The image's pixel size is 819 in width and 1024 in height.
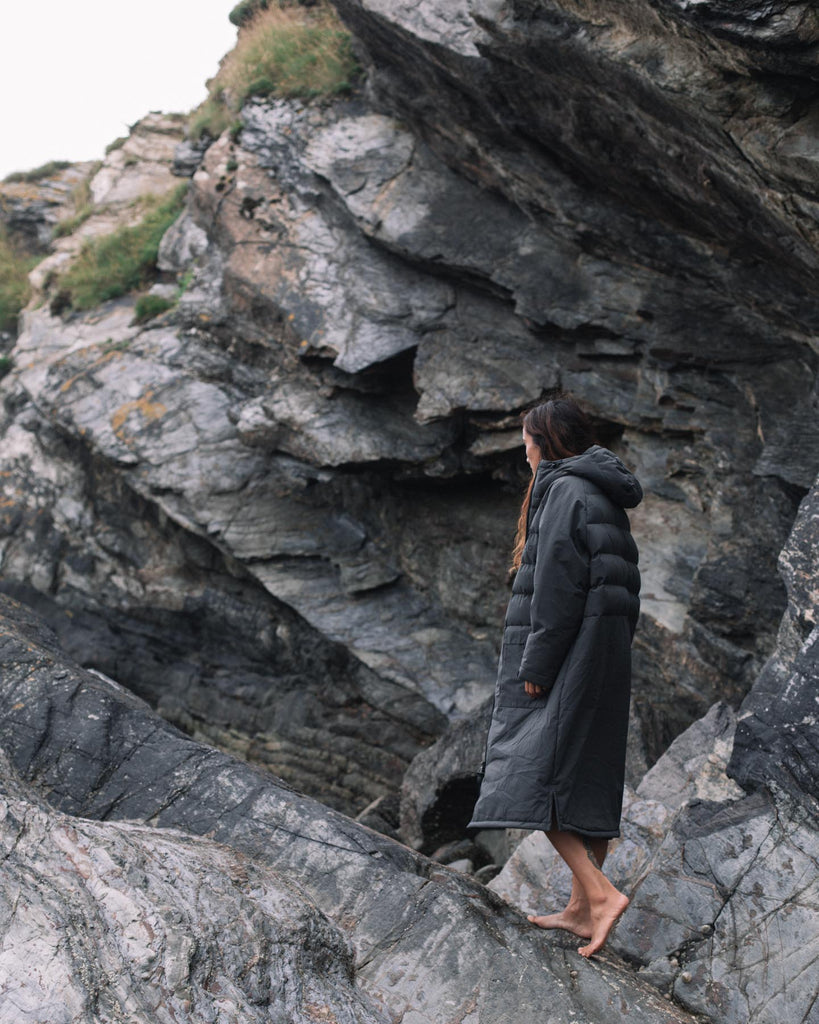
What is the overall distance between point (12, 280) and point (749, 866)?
50.8 ft

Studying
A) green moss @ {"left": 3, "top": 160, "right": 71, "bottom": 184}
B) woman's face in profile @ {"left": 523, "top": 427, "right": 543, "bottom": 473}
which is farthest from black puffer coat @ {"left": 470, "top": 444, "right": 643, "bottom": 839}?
green moss @ {"left": 3, "top": 160, "right": 71, "bottom": 184}

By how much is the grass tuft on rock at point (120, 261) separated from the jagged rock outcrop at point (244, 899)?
928 cm

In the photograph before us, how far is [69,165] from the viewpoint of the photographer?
59.6 ft

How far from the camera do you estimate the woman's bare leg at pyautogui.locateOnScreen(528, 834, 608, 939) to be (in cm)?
343

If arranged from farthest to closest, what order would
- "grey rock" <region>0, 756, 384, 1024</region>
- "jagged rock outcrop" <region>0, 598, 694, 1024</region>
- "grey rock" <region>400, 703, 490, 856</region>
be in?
1. "grey rock" <region>400, 703, 490, 856</region>
2. "jagged rock outcrop" <region>0, 598, 694, 1024</region>
3. "grey rock" <region>0, 756, 384, 1024</region>

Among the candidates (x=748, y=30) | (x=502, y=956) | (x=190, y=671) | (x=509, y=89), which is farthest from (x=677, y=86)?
(x=190, y=671)

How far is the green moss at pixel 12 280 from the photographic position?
14617mm

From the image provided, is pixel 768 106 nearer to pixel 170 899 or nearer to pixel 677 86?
pixel 677 86

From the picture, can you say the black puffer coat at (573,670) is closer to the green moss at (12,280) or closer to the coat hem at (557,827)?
the coat hem at (557,827)

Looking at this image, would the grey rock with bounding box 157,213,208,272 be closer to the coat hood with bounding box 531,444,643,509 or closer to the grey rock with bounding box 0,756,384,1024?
the coat hood with bounding box 531,444,643,509

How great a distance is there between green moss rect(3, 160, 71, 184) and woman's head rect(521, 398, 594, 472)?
17.3 m

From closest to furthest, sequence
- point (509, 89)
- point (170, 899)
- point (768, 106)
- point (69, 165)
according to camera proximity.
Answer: point (170, 899)
point (768, 106)
point (509, 89)
point (69, 165)

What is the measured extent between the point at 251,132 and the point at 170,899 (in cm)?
988

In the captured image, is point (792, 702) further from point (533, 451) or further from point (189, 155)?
point (189, 155)
